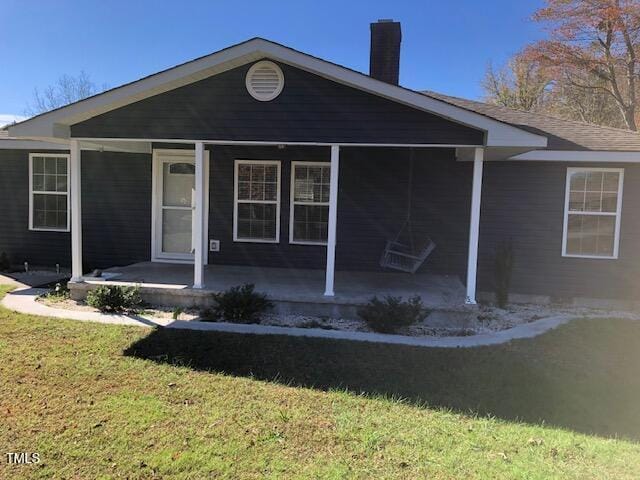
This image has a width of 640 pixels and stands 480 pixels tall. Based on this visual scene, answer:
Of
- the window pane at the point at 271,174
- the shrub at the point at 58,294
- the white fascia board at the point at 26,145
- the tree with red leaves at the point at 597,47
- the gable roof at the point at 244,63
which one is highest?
the tree with red leaves at the point at 597,47

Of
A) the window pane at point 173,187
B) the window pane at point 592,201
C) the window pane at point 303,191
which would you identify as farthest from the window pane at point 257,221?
the window pane at point 592,201

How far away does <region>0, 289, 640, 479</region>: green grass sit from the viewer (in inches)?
126

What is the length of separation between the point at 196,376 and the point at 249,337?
3.90 ft

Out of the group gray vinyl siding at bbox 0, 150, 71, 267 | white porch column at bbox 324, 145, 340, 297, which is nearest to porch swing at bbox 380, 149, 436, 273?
white porch column at bbox 324, 145, 340, 297

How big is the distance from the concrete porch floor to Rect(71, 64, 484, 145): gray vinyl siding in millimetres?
2102

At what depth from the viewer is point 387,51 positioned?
32.1ft

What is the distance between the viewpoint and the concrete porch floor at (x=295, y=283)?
7004 mm

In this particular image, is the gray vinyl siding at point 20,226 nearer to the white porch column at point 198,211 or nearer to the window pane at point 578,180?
the white porch column at point 198,211

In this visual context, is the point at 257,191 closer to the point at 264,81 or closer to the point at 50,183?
the point at 264,81

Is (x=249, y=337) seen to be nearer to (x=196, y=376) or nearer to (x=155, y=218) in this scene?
(x=196, y=376)

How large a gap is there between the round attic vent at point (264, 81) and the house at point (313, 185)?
0.06ft

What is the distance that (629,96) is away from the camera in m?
20.3

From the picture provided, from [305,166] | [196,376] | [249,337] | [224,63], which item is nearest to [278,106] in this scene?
[224,63]

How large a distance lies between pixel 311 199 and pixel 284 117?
8.44ft
